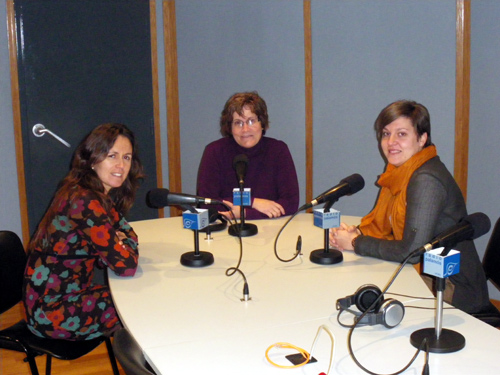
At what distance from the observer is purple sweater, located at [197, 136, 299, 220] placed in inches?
111

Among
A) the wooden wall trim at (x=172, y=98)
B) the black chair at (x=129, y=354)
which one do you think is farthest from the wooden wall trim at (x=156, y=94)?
the black chair at (x=129, y=354)

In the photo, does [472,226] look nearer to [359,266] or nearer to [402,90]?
[359,266]

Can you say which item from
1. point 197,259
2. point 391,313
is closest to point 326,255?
point 197,259

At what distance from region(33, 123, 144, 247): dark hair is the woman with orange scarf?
0.95 meters

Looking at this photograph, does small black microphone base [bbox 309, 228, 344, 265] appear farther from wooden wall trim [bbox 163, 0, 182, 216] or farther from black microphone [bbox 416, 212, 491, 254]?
wooden wall trim [bbox 163, 0, 182, 216]

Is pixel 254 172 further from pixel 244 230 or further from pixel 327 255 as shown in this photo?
pixel 327 255

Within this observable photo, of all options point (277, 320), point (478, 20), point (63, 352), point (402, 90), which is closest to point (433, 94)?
point (402, 90)

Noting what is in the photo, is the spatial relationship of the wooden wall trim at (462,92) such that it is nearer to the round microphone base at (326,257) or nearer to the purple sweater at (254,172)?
the purple sweater at (254,172)

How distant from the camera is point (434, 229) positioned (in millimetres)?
1849

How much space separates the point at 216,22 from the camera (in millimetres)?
3883

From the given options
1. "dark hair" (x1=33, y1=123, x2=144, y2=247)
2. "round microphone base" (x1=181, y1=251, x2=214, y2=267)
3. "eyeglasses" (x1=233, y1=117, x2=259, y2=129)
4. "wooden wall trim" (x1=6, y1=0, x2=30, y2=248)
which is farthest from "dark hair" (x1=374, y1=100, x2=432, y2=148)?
"wooden wall trim" (x1=6, y1=0, x2=30, y2=248)

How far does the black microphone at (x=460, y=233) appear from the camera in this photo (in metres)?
1.18

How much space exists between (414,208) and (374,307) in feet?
1.93

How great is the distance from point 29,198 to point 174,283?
7.00 feet
